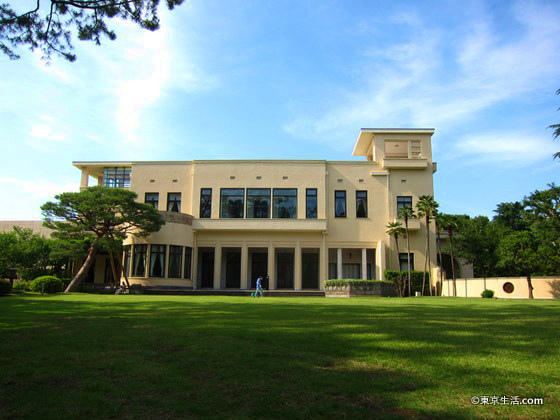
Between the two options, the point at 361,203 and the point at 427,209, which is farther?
the point at 361,203

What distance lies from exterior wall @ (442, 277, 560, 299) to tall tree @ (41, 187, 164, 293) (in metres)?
22.8

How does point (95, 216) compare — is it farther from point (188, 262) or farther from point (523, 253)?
point (523, 253)

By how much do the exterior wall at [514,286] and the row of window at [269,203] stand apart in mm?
7607

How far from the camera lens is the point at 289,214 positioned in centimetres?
3809

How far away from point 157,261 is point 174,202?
22.2 feet

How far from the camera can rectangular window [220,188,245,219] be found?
1505 inches

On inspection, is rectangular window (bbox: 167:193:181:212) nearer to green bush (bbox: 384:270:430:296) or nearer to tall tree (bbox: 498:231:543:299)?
green bush (bbox: 384:270:430:296)

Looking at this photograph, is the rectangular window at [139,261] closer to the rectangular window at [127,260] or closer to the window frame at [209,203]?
the rectangular window at [127,260]

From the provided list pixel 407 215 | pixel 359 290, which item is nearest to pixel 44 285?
pixel 359 290

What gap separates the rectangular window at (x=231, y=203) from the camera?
125ft

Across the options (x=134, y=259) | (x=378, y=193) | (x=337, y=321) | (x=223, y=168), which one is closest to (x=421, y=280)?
(x=378, y=193)

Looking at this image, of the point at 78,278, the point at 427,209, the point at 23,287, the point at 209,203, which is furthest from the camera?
the point at 209,203

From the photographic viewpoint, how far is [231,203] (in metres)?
38.5

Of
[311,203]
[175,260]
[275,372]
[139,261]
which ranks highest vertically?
[311,203]
